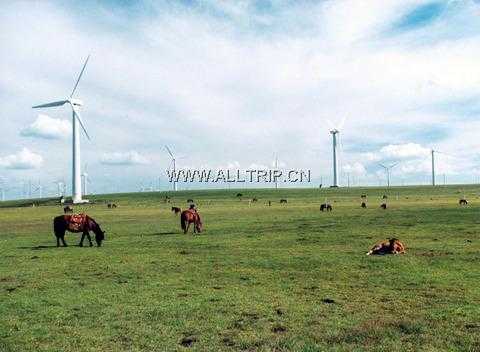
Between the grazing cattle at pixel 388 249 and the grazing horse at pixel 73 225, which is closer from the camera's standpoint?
the grazing cattle at pixel 388 249

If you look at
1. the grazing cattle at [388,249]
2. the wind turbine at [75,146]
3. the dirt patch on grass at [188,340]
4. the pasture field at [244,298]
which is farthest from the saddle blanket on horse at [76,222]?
the wind turbine at [75,146]

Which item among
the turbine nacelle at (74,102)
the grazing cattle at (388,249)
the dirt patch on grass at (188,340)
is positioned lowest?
the dirt patch on grass at (188,340)

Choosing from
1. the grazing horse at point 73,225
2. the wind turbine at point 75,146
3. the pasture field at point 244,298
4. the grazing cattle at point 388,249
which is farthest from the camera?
the wind turbine at point 75,146

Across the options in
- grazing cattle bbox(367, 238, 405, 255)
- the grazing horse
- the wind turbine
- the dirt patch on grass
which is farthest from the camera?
the wind turbine

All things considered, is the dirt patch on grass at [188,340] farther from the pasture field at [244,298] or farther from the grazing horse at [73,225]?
the grazing horse at [73,225]

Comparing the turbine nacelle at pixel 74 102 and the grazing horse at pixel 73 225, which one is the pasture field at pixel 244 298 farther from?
the turbine nacelle at pixel 74 102

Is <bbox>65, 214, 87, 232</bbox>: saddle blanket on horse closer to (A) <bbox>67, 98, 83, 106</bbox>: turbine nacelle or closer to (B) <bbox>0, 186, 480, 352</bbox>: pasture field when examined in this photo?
(B) <bbox>0, 186, 480, 352</bbox>: pasture field

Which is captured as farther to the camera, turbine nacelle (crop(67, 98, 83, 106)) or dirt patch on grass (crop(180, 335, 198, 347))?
turbine nacelle (crop(67, 98, 83, 106))

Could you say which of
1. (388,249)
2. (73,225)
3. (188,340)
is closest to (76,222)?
(73,225)

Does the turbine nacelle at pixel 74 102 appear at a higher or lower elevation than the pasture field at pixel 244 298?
higher

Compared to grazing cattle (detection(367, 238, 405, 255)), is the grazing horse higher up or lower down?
higher up

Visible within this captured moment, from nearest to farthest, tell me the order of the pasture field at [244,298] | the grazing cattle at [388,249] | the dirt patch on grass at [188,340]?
the dirt patch on grass at [188,340], the pasture field at [244,298], the grazing cattle at [388,249]

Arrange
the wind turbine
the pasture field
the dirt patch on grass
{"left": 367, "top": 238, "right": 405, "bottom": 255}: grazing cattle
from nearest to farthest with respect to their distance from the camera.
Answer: the dirt patch on grass, the pasture field, {"left": 367, "top": 238, "right": 405, "bottom": 255}: grazing cattle, the wind turbine

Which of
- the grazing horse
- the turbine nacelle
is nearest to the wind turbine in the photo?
the turbine nacelle
